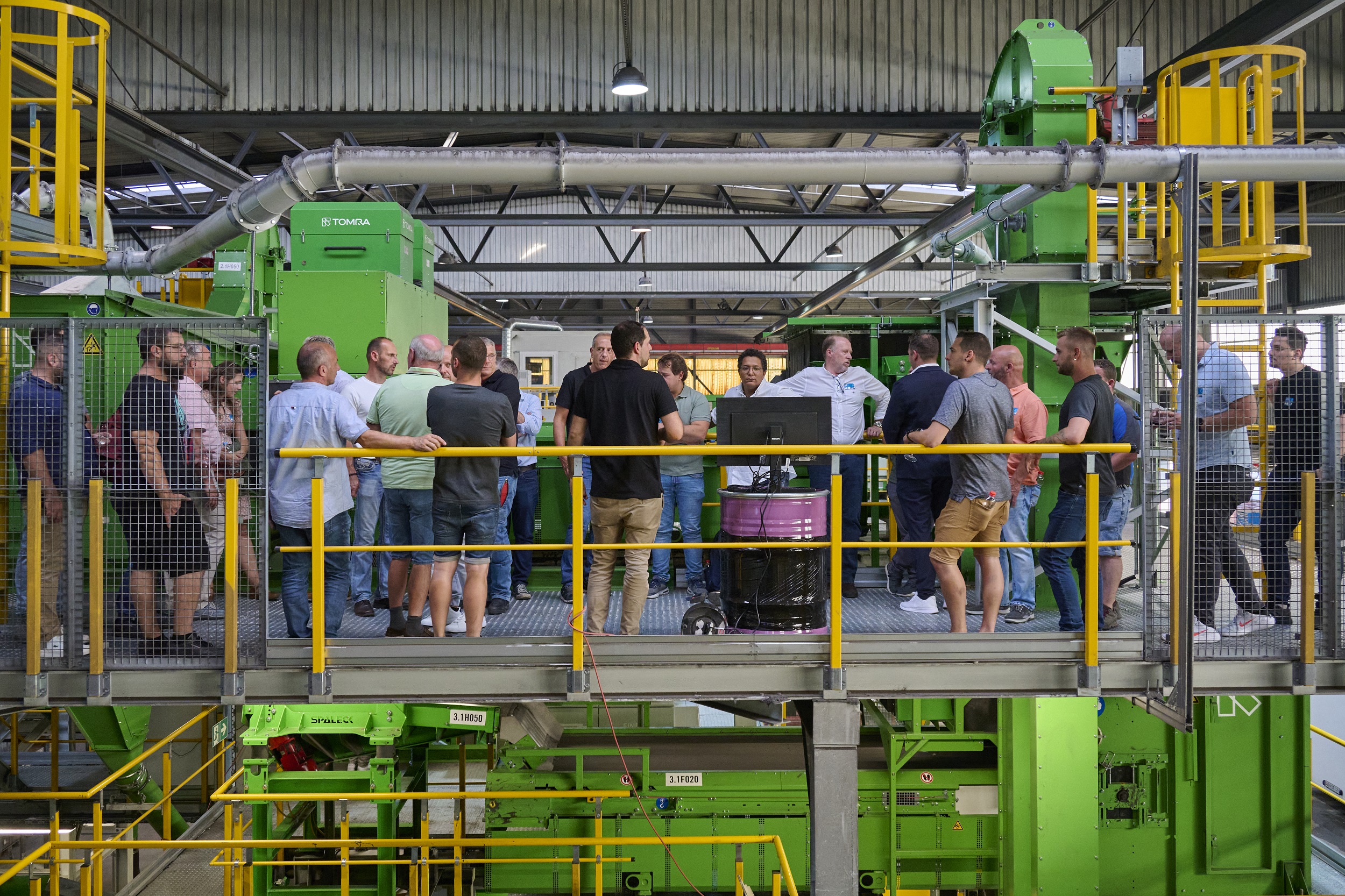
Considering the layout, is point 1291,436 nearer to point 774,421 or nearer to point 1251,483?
point 1251,483

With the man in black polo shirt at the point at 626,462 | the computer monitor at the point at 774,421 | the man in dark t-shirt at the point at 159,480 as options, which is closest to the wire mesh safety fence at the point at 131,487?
the man in dark t-shirt at the point at 159,480

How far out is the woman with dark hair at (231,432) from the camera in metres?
5.36

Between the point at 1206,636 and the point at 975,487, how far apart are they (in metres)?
1.65

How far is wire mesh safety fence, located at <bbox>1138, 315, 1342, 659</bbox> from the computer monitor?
6.13 ft

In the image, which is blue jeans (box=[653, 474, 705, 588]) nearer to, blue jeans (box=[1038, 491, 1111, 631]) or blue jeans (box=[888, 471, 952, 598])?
blue jeans (box=[888, 471, 952, 598])

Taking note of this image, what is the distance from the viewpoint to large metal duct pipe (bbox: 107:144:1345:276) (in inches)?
223

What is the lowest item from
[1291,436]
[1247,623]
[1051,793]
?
[1051,793]

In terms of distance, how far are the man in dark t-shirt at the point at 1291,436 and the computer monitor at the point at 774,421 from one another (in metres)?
2.56

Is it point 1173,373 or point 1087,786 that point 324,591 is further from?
point 1087,786

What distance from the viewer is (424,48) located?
13414 millimetres

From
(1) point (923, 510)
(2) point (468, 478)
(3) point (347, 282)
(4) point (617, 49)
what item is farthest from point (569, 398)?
(4) point (617, 49)

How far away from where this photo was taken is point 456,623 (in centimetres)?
667

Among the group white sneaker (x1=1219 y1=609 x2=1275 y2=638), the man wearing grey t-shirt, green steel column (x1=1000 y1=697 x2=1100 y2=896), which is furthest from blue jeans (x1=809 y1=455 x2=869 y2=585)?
white sneaker (x1=1219 y1=609 x2=1275 y2=638)

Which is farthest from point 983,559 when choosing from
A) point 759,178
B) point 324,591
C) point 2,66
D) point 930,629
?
point 2,66
